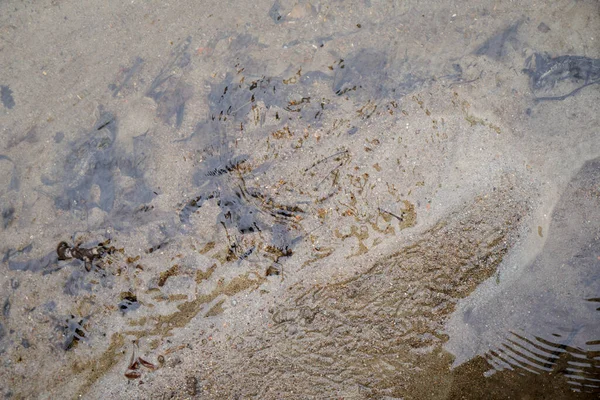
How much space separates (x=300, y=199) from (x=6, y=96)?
278cm

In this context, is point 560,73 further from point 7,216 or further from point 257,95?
point 7,216

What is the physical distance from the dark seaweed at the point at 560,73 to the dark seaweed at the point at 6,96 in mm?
4645

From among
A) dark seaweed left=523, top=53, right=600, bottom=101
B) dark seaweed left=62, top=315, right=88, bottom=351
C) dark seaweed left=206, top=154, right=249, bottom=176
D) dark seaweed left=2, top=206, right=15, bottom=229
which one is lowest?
dark seaweed left=62, top=315, right=88, bottom=351

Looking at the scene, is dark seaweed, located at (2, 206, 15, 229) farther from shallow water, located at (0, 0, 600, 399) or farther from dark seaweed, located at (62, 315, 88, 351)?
dark seaweed, located at (62, 315, 88, 351)

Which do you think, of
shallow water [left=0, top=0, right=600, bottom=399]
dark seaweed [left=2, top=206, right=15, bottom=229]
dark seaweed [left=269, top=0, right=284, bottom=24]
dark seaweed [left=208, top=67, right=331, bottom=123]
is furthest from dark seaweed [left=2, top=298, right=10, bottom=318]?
dark seaweed [left=269, top=0, right=284, bottom=24]

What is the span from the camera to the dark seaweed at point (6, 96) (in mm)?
3572

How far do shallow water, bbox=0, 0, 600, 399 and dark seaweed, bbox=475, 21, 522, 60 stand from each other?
0.02m

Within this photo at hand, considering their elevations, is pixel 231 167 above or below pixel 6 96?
below

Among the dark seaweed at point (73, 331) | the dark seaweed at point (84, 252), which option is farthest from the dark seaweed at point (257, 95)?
the dark seaweed at point (73, 331)

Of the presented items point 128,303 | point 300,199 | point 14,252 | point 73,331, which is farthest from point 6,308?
point 300,199

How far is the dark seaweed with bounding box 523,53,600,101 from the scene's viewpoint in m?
3.69

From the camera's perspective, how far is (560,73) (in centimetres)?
370

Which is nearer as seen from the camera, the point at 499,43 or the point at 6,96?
the point at 6,96

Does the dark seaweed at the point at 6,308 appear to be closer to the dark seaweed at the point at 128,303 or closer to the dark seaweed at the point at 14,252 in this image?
the dark seaweed at the point at 14,252
